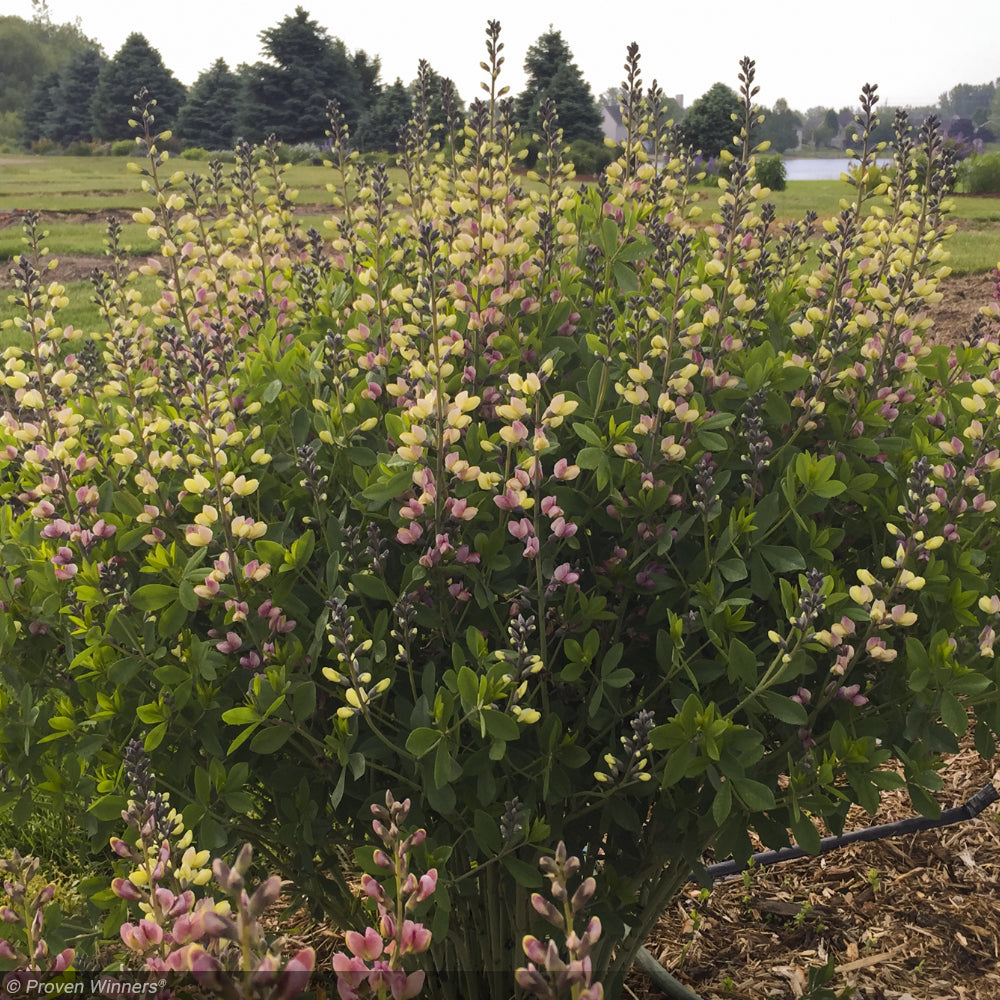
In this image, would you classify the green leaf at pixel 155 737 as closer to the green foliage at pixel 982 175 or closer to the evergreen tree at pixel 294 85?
the green foliage at pixel 982 175

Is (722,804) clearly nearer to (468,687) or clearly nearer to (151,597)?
(468,687)

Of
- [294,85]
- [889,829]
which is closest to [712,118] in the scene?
[294,85]

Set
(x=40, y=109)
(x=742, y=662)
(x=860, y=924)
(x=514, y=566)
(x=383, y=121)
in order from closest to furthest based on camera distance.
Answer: (x=742, y=662)
(x=514, y=566)
(x=860, y=924)
(x=383, y=121)
(x=40, y=109)

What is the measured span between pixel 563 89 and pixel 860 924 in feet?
136

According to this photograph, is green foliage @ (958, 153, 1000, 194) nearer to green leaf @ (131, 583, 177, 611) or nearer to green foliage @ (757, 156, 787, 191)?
green foliage @ (757, 156, 787, 191)

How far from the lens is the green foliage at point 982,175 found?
25.9 m

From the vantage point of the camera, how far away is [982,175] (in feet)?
85.4

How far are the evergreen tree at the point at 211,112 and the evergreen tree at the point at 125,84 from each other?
463cm

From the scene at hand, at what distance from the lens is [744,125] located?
261 cm

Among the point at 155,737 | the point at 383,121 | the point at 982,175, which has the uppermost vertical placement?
the point at 383,121

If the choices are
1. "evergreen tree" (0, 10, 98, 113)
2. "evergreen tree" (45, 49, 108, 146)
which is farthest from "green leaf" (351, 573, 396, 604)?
"evergreen tree" (0, 10, 98, 113)

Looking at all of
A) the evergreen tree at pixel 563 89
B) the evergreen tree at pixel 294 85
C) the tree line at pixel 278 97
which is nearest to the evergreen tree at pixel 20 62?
the tree line at pixel 278 97

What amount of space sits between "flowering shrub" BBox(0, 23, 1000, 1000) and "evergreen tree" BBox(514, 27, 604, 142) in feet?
124

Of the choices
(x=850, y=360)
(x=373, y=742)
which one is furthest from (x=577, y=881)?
(x=850, y=360)
